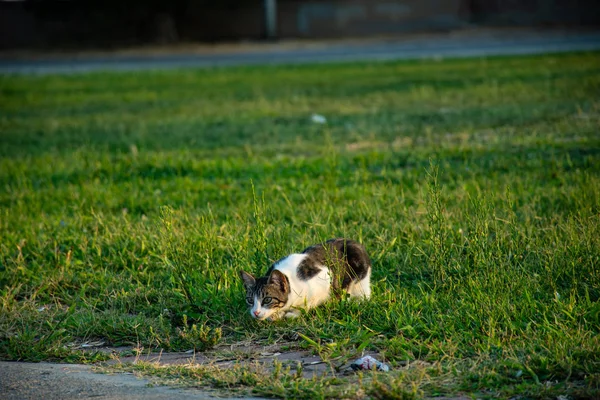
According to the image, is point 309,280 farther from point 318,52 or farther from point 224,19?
point 224,19

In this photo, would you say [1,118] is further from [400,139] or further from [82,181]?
[400,139]

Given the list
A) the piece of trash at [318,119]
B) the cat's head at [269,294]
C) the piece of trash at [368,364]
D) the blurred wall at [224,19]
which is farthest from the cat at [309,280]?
the blurred wall at [224,19]

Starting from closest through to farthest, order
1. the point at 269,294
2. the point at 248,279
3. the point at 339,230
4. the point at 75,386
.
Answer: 1. the point at 75,386
2. the point at 269,294
3. the point at 248,279
4. the point at 339,230

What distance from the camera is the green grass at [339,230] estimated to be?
14.8ft

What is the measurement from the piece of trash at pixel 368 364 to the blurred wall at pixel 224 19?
77.5 ft

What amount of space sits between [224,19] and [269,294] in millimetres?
24484

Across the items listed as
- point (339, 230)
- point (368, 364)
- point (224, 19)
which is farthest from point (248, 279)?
point (224, 19)

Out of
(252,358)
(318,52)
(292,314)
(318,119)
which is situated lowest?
(252,358)

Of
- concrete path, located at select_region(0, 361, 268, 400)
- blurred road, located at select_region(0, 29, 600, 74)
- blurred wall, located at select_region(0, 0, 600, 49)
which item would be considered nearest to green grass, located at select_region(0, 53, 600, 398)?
concrete path, located at select_region(0, 361, 268, 400)

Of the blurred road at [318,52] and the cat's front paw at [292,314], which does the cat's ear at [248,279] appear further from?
the blurred road at [318,52]

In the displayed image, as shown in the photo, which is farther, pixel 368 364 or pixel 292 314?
pixel 292 314

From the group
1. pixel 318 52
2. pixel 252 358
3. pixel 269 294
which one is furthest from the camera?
pixel 318 52

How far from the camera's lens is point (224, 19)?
92.2ft

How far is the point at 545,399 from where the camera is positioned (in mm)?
3820
